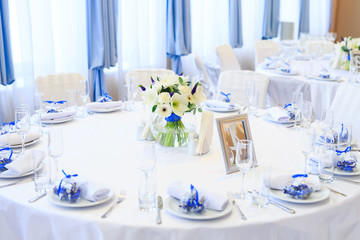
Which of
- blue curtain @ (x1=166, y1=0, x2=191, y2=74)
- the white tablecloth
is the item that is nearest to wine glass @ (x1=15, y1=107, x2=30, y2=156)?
the white tablecloth

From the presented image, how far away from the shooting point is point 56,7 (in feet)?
14.0

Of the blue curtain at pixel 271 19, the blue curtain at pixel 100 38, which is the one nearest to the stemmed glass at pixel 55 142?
the blue curtain at pixel 100 38

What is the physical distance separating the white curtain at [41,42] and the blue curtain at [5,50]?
145 mm

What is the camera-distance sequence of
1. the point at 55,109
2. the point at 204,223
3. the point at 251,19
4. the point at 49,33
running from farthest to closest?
the point at 251,19 → the point at 49,33 → the point at 55,109 → the point at 204,223

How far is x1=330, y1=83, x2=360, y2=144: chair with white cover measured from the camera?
9.70 feet

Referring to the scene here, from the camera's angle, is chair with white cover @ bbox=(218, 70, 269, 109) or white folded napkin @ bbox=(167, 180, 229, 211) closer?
white folded napkin @ bbox=(167, 180, 229, 211)

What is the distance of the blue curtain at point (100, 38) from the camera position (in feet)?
14.7

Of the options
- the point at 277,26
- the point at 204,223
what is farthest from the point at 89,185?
the point at 277,26

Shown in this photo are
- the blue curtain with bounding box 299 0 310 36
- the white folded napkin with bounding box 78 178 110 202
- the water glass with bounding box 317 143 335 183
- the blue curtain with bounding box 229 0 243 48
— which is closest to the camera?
the white folded napkin with bounding box 78 178 110 202

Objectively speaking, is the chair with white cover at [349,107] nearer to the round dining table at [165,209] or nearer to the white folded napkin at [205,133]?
the round dining table at [165,209]

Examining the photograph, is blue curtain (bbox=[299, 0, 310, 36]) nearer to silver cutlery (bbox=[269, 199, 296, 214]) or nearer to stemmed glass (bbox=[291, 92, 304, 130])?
stemmed glass (bbox=[291, 92, 304, 130])

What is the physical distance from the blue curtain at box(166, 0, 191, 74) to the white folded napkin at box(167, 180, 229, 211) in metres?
4.07

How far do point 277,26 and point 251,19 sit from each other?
69 cm

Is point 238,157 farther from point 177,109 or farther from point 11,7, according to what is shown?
point 11,7
